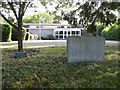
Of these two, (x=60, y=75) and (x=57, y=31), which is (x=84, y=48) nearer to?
(x=60, y=75)

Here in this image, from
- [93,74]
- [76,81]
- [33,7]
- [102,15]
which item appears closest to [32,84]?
[76,81]

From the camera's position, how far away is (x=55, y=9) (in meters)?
14.0

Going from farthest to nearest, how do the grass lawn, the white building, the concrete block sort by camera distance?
the white building < the concrete block < the grass lawn

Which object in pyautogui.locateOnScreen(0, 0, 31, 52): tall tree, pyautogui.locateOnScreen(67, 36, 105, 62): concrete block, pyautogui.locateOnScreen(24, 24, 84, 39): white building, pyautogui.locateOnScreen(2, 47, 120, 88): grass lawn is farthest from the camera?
pyautogui.locateOnScreen(24, 24, 84, 39): white building

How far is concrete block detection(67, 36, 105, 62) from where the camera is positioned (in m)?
9.30

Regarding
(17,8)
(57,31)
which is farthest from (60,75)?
(57,31)

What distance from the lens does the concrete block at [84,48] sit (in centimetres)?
930

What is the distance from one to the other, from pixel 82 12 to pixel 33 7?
11.9ft

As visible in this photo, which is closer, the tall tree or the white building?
the tall tree

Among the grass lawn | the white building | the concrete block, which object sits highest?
the white building

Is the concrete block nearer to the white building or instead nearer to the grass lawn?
the grass lawn

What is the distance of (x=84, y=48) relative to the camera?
9367 mm

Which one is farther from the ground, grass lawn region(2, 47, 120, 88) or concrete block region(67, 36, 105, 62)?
concrete block region(67, 36, 105, 62)

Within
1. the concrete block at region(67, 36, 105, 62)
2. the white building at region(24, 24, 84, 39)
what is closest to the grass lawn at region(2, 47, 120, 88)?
the concrete block at region(67, 36, 105, 62)
